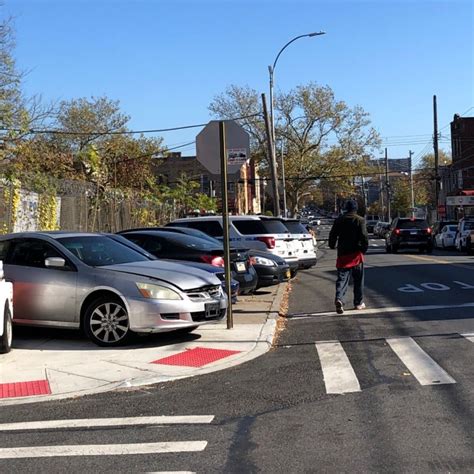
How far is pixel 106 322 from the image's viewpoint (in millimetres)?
8555

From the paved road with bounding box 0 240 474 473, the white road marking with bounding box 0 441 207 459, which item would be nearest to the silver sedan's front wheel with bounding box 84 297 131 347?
the paved road with bounding box 0 240 474 473

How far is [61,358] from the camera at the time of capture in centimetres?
805

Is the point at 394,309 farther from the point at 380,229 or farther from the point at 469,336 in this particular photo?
the point at 380,229

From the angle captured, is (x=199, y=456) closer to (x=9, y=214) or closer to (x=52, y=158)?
(x=9, y=214)

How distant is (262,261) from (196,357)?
237 inches

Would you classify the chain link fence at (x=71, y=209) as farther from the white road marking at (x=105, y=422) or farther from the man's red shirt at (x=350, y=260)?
the white road marking at (x=105, y=422)

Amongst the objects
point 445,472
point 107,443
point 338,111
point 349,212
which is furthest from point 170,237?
point 338,111

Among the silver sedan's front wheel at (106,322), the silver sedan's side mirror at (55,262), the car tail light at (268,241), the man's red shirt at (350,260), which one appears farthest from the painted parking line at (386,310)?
the car tail light at (268,241)

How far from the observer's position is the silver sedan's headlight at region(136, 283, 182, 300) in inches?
332

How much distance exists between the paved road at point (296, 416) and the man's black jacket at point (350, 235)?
6.61 ft

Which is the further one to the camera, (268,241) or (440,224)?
(440,224)

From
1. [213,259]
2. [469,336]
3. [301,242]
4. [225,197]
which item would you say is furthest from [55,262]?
[301,242]

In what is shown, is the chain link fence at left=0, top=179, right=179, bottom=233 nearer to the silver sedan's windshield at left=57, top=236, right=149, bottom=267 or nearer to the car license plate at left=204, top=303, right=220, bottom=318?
the silver sedan's windshield at left=57, top=236, right=149, bottom=267

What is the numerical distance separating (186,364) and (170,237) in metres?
4.90
